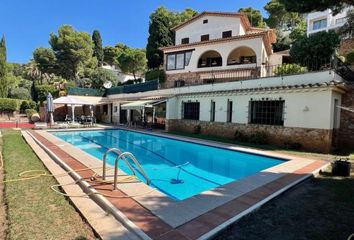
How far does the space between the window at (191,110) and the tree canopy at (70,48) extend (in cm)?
3834

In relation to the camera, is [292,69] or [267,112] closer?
[267,112]

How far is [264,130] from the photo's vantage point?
2155 centimetres

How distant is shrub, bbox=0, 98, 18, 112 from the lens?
42.1 metres

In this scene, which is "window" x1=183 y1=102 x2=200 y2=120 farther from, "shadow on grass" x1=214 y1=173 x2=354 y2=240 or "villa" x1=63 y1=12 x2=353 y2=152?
"shadow on grass" x1=214 y1=173 x2=354 y2=240

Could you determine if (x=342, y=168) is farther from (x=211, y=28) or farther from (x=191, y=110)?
(x=211, y=28)

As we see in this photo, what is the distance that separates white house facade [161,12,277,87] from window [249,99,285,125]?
11.6 m

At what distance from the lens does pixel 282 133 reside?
2022 cm

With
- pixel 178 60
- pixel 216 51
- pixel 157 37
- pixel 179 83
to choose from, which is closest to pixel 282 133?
pixel 216 51

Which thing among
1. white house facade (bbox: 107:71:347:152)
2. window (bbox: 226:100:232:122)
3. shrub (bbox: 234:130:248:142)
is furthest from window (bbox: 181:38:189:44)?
shrub (bbox: 234:130:248:142)

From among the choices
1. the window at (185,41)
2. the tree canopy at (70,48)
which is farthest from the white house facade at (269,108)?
the tree canopy at (70,48)

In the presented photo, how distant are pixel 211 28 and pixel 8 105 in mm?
38181

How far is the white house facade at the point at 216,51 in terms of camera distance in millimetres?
33638

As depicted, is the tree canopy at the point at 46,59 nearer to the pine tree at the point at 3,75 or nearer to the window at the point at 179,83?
the pine tree at the point at 3,75

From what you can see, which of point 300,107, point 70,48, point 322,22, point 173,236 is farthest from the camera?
point 322,22
